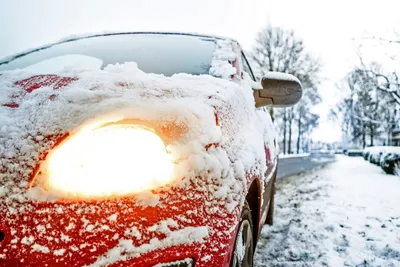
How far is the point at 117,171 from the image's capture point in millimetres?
1151

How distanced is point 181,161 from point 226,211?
25cm

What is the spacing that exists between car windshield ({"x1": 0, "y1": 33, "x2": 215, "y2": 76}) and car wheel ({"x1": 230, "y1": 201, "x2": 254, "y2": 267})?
3.10 feet

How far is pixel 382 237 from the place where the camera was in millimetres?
3562

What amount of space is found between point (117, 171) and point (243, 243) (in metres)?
0.91

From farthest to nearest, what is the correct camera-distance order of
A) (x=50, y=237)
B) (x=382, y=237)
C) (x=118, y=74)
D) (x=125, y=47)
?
(x=382, y=237) → (x=125, y=47) → (x=118, y=74) → (x=50, y=237)

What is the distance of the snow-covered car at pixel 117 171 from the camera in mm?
1007

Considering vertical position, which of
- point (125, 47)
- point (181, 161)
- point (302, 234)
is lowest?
point (302, 234)

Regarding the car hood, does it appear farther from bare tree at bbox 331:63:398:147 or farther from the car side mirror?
bare tree at bbox 331:63:398:147

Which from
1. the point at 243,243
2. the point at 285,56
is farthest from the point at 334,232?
the point at 285,56

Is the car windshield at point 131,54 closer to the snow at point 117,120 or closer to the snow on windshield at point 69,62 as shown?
the snow on windshield at point 69,62

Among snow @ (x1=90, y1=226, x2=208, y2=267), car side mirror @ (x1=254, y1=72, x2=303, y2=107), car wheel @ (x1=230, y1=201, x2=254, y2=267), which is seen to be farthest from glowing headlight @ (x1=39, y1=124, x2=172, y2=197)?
car side mirror @ (x1=254, y1=72, x2=303, y2=107)

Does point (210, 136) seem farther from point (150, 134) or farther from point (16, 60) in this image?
point (16, 60)

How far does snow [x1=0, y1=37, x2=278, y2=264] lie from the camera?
3.36 feet

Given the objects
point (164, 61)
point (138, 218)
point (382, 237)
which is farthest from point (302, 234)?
point (138, 218)
